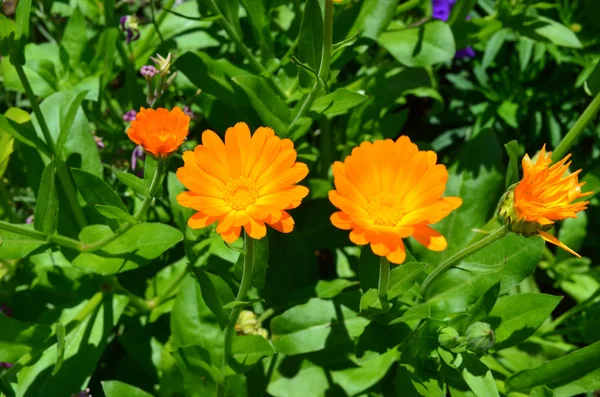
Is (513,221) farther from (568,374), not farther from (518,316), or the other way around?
(568,374)

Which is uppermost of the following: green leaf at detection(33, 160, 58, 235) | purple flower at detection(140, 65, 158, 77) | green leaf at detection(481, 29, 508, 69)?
purple flower at detection(140, 65, 158, 77)

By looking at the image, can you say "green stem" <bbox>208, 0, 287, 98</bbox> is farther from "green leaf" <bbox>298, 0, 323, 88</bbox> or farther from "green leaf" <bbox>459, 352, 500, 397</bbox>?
"green leaf" <bbox>459, 352, 500, 397</bbox>

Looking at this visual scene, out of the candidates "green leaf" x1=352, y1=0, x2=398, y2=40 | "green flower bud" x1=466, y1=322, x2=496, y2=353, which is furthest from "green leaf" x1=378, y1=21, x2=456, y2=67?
Answer: "green flower bud" x1=466, y1=322, x2=496, y2=353

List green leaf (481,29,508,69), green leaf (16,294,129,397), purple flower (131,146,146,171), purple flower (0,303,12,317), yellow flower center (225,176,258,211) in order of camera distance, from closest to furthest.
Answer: yellow flower center (225,176,258,211) → green leaf (16,294,129,397) → purple flower (131,146,146,171) → purple flower (0,303,12,317) → green leaf (481,29,508,69)

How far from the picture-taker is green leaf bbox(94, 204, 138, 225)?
153cm

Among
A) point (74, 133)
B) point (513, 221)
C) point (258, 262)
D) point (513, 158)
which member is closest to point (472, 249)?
point (513, 221)

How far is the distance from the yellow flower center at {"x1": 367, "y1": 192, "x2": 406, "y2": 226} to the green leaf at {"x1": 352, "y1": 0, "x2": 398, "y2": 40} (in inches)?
36.1

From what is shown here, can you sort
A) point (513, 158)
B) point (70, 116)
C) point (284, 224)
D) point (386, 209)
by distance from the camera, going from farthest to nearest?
point (70, 116) → point (513, 158) → point (386, 209) → point (284, 224)

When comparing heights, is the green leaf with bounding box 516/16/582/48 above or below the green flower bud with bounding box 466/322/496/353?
above

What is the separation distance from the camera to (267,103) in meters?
1.84

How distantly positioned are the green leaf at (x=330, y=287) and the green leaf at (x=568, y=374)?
58 centimetres

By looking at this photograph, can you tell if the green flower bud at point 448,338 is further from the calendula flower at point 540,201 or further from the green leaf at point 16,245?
the green leaf at point 16,245

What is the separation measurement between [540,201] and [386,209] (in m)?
0.33

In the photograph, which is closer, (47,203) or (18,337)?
(47,203)
